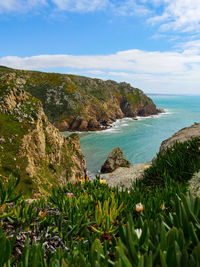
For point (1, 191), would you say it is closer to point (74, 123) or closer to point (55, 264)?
point (55, 264)

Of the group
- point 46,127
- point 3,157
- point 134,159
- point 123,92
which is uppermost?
point 123,92

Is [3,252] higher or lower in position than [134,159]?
higher

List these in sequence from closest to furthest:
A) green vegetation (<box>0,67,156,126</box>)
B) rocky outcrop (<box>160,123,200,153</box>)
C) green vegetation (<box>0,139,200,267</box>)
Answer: green vegetation (<box>0,139,200,267</box>)
rocky outcrop (<box>160,123,200,153</box>)
green vegetation (<box>0,67,156,126</box>)

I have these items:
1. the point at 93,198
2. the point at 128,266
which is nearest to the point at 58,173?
the point at 93,198

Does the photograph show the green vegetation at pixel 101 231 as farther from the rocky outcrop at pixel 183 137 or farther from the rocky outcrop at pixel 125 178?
the rocky outcrop at pixel 183 137

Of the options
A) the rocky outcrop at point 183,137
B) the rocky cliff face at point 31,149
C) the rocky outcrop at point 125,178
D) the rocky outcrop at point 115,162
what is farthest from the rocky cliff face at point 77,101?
the rocky outcrop at point 125,178

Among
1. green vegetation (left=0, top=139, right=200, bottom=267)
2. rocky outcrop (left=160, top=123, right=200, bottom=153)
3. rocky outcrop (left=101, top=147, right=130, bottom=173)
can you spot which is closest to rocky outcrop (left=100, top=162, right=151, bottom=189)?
rocky outcrop (left=160, top=123, right=200, bottom=153)

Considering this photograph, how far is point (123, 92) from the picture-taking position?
12838 centimetres

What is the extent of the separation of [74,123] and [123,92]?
59.1 m

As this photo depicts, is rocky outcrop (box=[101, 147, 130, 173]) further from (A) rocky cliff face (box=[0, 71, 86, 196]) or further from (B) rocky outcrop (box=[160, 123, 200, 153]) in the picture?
(B) rocky outcrop (box=[160, 123, 200, 153])

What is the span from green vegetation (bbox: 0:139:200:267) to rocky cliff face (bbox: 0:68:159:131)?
7721 centimetres

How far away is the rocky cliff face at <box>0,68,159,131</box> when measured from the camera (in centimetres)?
8175

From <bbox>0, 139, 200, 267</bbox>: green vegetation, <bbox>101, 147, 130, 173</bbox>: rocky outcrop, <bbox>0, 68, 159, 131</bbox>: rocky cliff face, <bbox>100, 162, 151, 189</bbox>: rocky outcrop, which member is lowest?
<bbox>101, 147, 130, 173</bbox>: rocky outcrop

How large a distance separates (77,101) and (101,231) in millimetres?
89336
